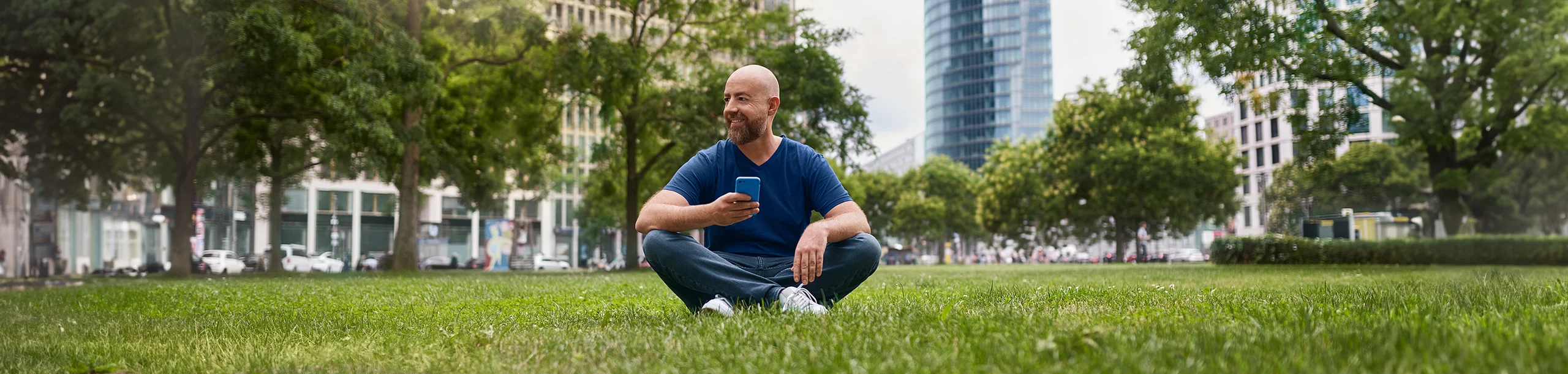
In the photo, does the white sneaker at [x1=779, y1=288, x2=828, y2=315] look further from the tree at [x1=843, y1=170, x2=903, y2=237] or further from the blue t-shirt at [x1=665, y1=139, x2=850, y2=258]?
the tree at [x1=843, y1=170, x2=903, y2=237]

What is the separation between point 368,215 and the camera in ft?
221

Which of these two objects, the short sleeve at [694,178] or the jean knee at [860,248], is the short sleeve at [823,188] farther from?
the short sleeve at [694,178]

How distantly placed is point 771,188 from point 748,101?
42cm

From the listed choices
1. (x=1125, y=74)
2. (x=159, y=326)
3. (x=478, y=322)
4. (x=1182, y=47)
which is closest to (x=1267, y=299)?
(x=478, y=322)

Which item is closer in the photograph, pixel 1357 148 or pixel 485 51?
pixel 485 51

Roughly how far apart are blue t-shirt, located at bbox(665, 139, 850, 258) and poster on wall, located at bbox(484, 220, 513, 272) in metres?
50.9

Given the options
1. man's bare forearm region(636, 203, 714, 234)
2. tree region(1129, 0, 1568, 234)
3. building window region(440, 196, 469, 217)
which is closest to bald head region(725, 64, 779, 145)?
man's bare forearm region(636, 203, 714, 234)

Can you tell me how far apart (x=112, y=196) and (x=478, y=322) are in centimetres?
2590

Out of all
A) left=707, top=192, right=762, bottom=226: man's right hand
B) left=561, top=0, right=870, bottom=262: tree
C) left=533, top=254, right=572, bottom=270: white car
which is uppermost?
left=561, top=0, right=870, bottom=262: tree

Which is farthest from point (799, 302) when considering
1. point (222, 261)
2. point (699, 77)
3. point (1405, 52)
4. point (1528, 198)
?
point (222, 261)

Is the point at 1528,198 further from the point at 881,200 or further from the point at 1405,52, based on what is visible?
the point at 881,200

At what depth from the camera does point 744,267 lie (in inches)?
197

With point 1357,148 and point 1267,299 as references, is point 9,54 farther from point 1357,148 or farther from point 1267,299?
point 1357,148

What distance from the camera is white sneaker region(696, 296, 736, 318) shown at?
15.5 ft
